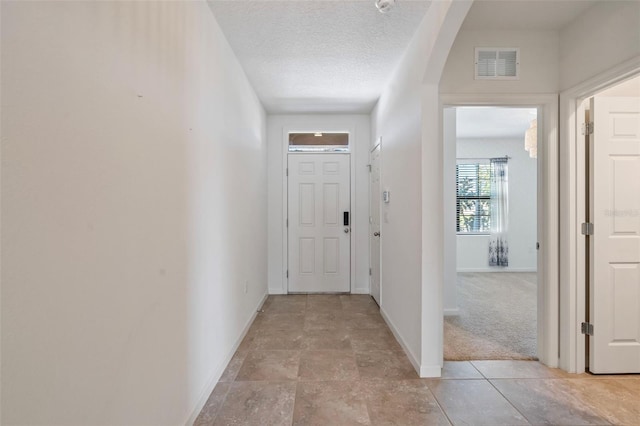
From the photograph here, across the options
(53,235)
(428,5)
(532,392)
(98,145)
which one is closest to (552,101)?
(428,5)

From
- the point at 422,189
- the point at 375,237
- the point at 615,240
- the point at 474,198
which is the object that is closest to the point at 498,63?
the point at 422,189

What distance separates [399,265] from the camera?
2725mm

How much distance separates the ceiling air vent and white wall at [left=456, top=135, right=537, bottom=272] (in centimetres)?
406

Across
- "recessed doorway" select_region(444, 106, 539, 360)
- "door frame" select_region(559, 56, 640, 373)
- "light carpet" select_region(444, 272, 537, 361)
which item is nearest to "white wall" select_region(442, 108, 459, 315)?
"light carpet" select_region(444, 272, 537, 361)

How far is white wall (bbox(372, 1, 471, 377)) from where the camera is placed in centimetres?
199

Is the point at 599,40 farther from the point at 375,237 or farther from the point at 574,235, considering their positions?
the point at 375,237

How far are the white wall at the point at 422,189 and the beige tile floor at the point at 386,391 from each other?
0.24m

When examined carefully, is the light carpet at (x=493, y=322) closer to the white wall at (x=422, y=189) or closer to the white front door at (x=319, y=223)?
the white wall at (x=422, y=189)

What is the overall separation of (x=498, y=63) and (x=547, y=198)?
1.14 metres

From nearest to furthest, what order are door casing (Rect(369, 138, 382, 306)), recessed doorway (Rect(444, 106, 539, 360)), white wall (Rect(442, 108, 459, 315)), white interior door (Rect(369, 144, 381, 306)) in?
white wall (Rect(442, 108, 459, 315)) → door casing (Rect(369, 138, 382, 306)) → white interior door (Rect(369, 144, 381, 306)) → recessed doorway (Rect(444, 106, 539, 360))

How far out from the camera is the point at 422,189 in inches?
83.7

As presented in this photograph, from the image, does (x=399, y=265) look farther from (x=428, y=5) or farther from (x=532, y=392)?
(x=428, y=5)

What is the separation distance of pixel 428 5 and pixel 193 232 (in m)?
2.14

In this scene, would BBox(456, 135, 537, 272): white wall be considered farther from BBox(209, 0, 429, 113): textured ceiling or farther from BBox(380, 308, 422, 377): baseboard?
BBox(209, 0, 429, 113): textured ceiling
